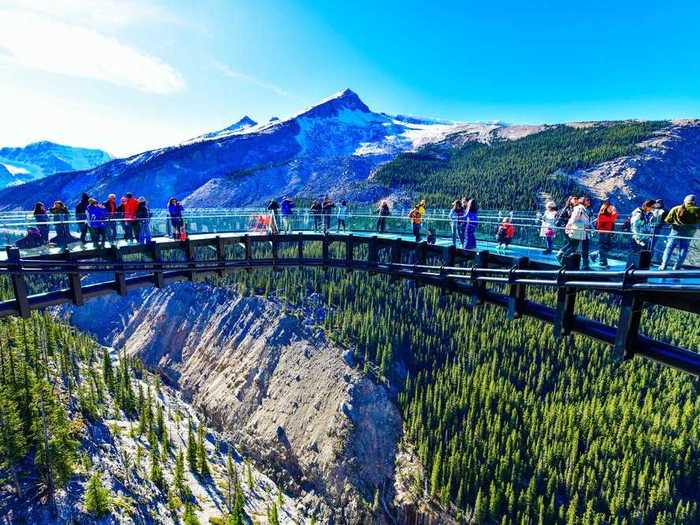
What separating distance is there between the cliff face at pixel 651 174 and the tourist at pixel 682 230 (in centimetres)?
14295

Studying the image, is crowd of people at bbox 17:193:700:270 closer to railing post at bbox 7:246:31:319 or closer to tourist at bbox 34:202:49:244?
tourist at bbox 34:202:49:244

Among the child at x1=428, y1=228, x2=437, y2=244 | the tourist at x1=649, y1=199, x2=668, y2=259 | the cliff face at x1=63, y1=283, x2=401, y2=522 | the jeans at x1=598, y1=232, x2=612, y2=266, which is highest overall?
the tourist at x1=649, y1=199, x2=668, y2=259

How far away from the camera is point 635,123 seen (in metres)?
186

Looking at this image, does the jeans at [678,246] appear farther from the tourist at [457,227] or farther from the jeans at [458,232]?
the jeans at [458,232]

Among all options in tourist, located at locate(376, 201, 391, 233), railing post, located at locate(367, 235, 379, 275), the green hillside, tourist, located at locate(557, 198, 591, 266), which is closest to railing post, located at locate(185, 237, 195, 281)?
railing post, located at locate(367, 235, 379, 275)

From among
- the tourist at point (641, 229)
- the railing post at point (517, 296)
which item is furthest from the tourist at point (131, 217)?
the tourist at point (641, 229)

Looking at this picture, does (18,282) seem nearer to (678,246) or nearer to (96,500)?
(678,246)

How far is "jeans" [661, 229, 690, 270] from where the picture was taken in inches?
449

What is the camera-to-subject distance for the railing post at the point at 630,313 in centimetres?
1057

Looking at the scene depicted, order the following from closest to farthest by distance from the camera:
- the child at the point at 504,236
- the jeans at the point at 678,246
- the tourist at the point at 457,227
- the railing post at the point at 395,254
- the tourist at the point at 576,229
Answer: the jeans at the point at 678,246 → the tourist at the point at 576,229 → the child at the point at 504,236 → the tourist at the point at 457,227 → the railing post at the point at 395,254

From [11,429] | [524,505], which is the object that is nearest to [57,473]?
[11,429]

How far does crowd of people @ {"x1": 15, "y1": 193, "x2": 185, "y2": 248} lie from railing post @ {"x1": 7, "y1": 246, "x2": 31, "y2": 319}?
221 centimetres

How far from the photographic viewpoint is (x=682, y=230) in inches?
456

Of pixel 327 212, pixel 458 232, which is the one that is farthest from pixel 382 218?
pixel 458 232
